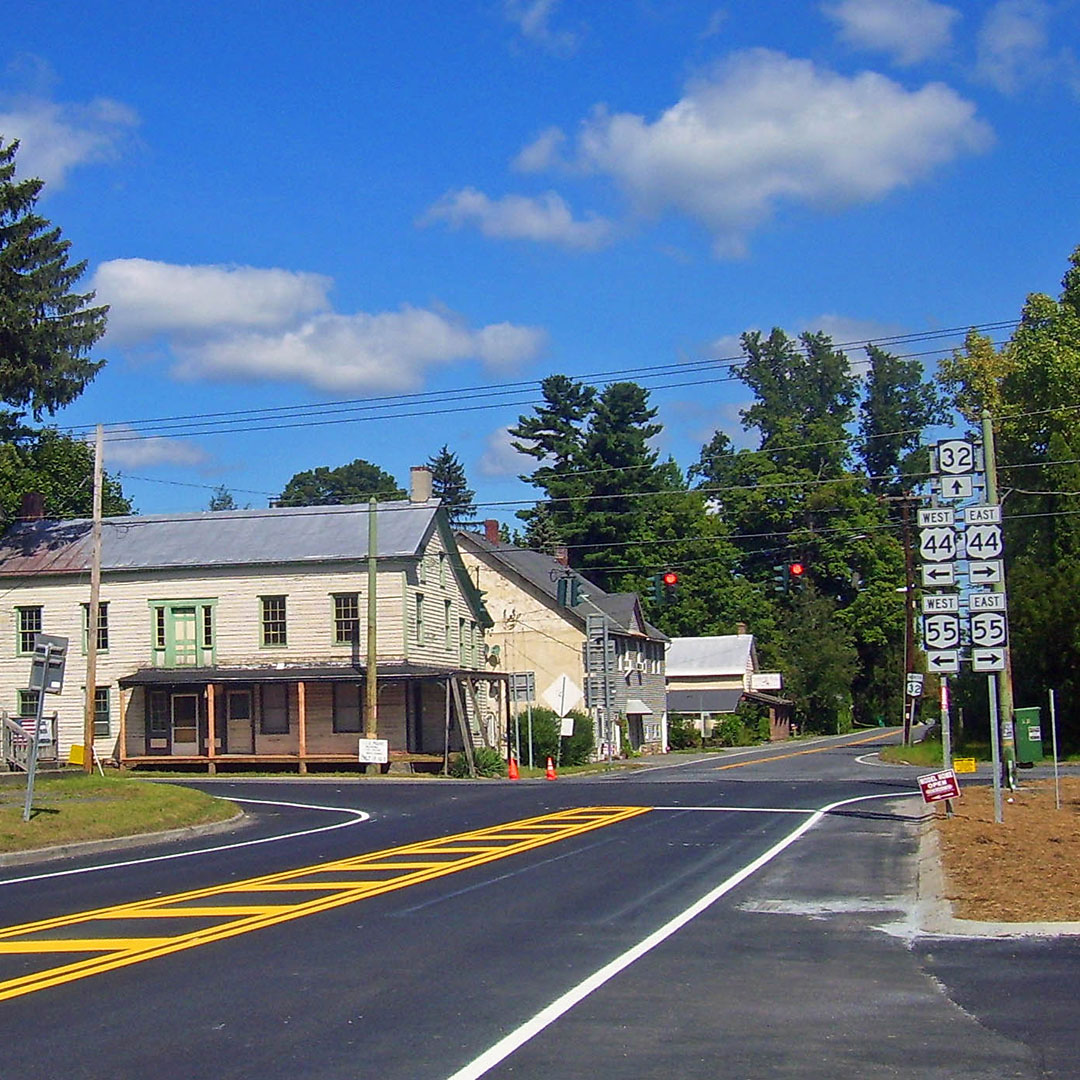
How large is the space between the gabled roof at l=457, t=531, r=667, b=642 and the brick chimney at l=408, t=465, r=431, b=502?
30.6ft

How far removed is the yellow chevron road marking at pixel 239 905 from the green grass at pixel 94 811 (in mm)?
5539

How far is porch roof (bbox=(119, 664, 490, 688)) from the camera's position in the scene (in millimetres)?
44672

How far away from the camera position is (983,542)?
20828 mm

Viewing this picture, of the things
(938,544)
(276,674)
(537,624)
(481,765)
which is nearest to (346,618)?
(276,674)

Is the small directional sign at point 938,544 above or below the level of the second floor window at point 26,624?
below

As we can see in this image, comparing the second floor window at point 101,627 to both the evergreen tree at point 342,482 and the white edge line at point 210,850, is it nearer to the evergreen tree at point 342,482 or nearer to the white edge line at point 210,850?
the white edge line at point 210,850

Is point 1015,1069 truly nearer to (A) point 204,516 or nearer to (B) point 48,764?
(B) point 48,764

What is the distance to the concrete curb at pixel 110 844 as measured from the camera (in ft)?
66.3

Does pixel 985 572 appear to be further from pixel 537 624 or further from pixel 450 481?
pixel 450 481

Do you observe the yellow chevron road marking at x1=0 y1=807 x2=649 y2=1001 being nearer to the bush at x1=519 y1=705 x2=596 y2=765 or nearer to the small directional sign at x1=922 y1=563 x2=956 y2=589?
the small directional sign at x1=922 y1=563 x2=956 y2=589

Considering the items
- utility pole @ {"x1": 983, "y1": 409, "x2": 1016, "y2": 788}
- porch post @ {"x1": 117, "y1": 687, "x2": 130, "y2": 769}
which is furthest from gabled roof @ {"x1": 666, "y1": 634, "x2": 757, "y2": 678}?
utility pole @ {"x1": 983, "y1": 409, "x2": 1016, "y2": 788}

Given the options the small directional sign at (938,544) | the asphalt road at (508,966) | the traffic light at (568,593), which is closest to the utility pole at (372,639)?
the traffic light at (568,593)

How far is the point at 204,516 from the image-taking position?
5128 cm

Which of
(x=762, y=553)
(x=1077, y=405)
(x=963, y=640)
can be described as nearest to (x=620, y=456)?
(x=762, y=553)
